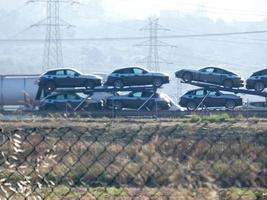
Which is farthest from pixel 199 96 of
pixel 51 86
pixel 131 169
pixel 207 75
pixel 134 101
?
pixel 131 169

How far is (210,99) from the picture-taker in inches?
1594

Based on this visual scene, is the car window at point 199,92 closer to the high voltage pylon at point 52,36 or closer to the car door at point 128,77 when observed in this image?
the car door at point 128,77

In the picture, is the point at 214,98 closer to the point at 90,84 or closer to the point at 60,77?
the point at 90,84

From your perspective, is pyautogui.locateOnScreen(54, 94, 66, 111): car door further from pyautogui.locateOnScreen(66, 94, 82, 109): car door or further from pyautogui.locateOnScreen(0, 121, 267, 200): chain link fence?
pyautogui.locateOnScreen(0, 121, 267, 200): chain link fence

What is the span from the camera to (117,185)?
12953mm

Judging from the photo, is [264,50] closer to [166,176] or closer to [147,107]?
[147,107]

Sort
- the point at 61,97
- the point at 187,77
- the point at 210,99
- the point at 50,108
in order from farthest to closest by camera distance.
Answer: the point at 187,77 < the point at 210,99 < the point at 61,97 < the point at 50,108

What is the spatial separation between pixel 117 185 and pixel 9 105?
35.7 m

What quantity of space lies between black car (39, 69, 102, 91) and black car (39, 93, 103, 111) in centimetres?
108

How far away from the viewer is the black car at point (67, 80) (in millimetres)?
40938

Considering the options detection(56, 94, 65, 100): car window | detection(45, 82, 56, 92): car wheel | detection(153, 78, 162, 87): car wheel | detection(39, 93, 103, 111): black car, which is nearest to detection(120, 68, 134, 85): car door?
detection(153, 78, 162, 87): car wheel

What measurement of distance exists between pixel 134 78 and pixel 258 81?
628cm

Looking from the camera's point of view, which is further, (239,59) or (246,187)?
(239,59)

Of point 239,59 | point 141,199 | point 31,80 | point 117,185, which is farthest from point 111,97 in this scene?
point 239,59
